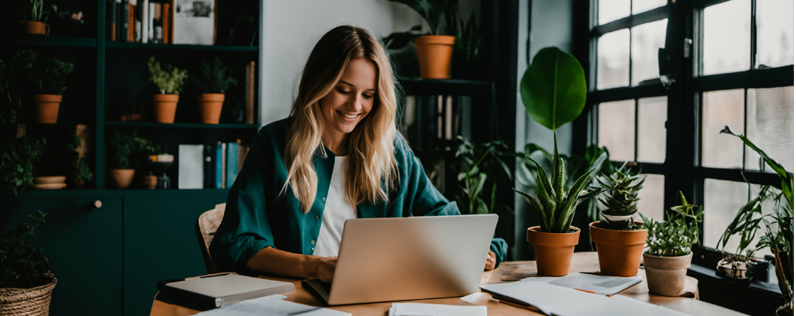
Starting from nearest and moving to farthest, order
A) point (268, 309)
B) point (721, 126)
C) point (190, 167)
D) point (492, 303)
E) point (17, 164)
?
point (268, 309), point (492, 303), point (721, 126), point (17, 164), point (190, 167)

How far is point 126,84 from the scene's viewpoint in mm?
3061

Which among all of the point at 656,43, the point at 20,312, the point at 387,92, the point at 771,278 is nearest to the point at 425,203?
the point at 387,92

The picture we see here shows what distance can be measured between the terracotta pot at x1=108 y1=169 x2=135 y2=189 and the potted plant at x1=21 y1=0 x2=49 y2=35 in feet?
2.53

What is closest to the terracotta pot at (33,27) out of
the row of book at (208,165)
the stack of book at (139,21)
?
the stack of book at (139,21)

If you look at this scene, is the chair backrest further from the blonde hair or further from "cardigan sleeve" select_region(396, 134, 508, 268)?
"cardigan sleeve" select_region(396, 134, 508, 268)

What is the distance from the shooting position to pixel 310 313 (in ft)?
3.43

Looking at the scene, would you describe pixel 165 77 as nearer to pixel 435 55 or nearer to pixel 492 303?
pixel 435 55

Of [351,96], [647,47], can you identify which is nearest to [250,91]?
[351,96]

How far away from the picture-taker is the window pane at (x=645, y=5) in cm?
232

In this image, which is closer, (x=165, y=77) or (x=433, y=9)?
(x=165, y=77)

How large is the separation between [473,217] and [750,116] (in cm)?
139

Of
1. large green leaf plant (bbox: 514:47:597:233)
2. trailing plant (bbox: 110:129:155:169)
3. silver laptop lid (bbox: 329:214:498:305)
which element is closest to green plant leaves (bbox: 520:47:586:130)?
large green leaf plant (bbox: 514:47:597:233)

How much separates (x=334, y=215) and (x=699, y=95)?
1.52 meters

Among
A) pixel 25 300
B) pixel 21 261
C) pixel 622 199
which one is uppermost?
pixel 622 199
